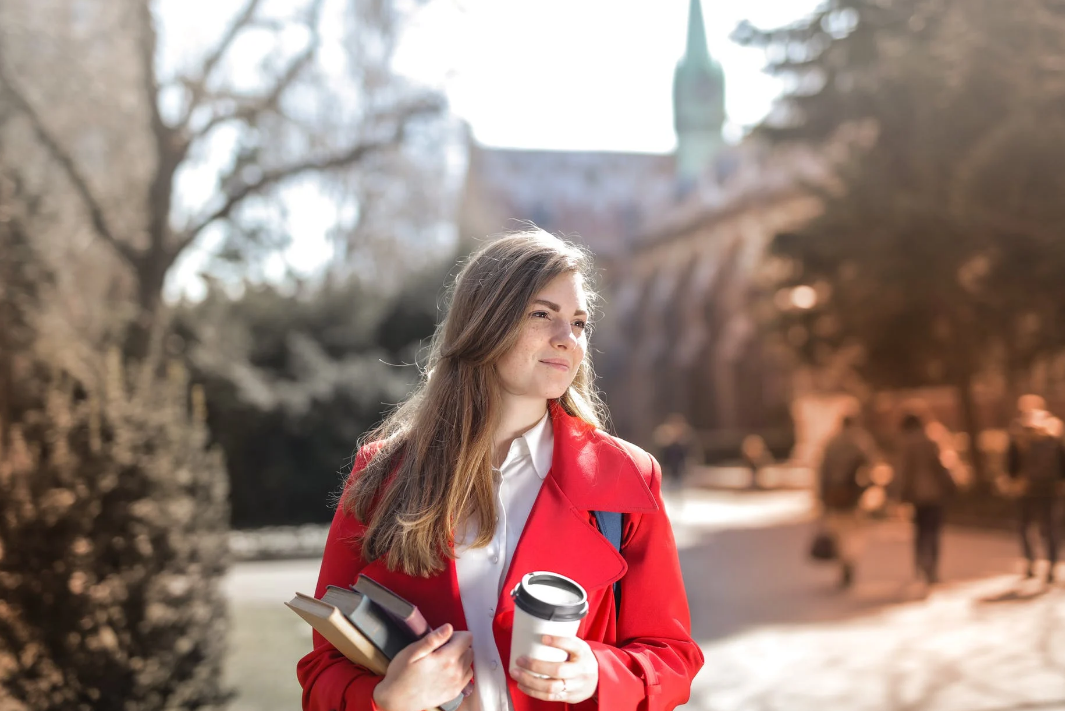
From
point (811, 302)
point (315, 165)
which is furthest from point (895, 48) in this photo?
point (315, 165)

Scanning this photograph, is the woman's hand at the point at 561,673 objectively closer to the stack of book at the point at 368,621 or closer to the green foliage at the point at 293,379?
the stack of book at the point at 368,621

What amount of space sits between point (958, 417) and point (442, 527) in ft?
79.7

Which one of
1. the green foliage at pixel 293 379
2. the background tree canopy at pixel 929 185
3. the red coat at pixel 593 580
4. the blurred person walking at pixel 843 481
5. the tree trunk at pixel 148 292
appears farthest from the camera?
the green foliage at pixel 293 379

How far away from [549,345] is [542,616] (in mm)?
608

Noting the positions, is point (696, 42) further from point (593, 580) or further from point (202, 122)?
point (593, 580)

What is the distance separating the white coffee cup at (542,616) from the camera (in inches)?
66.7

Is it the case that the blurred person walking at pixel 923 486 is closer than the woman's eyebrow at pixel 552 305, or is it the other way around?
the woman's eyebrow at pixel 552 305

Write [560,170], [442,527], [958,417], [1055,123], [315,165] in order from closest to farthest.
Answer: [442,527]
[315,165]
[1055,123]
[958,417]
[560,170]

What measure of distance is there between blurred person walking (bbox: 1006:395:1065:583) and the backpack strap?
10.7 metres

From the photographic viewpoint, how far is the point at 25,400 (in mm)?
6398

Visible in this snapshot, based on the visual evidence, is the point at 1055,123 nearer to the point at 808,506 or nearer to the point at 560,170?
the point at 808,506

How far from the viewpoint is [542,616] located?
1693mm

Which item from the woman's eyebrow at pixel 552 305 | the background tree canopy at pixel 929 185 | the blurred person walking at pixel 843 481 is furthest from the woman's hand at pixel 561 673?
the background tree canopy at pixel 929 185

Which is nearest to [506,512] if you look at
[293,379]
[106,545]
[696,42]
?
[106,545]
